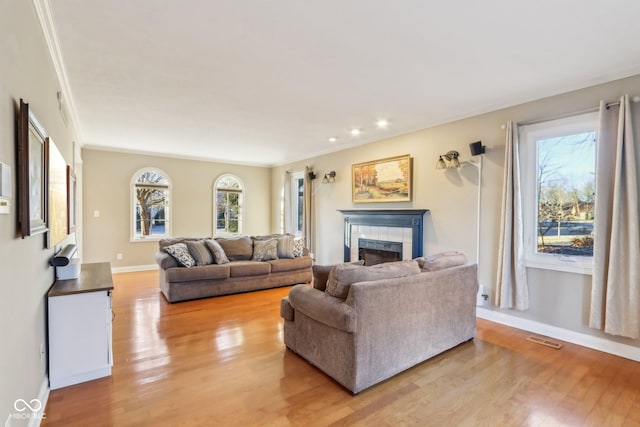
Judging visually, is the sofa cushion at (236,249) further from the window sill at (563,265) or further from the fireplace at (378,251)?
the window sill at (563,265)

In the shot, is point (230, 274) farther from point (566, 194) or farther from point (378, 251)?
point (566, 194)

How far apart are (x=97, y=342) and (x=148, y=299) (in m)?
2.26

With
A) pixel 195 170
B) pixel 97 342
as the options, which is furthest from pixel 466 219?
pixel 195 170

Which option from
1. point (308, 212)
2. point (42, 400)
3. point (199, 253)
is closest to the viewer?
point (42, 400)

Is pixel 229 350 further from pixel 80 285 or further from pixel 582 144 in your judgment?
pixel 582 144

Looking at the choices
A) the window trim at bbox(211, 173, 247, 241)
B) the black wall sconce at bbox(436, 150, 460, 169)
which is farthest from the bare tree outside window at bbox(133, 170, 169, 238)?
the black wall sconce at bbox(436, 150, 460, 169)

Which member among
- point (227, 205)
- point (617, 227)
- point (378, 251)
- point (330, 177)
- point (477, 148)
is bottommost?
point (378, 251)

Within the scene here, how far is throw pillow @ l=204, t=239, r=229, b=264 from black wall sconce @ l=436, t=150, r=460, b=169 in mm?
3455

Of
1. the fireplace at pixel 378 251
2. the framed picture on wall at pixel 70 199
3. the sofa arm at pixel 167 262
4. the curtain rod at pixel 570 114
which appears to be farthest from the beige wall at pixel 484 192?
the framed picture on wall at pixel 70 199

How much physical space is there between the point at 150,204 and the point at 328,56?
5.78 metres

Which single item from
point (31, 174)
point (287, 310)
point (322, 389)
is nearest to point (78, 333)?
point (31, 174)

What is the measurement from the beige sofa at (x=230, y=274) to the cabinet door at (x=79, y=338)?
1939 mm

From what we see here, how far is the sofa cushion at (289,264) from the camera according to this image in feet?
17.1

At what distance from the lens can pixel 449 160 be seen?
414cm
